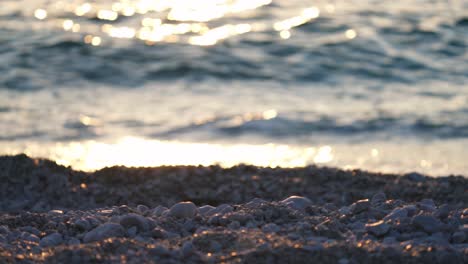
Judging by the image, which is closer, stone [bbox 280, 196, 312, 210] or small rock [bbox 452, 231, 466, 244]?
small rock [bbox 452, 231, 466, 244]

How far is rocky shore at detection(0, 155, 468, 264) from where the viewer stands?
3.21 m

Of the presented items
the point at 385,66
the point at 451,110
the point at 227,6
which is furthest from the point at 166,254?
the point at 227,6

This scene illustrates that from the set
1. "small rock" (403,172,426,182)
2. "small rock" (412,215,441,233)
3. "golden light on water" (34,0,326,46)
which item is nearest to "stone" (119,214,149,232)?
"small rock" (412,215,441,233)

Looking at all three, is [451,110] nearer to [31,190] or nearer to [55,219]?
[31,190]

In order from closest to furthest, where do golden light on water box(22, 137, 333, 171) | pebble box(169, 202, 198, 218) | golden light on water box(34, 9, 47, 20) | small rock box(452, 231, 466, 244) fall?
1. small rock box(452, 231, 466, 244)
2. pebble box(169, 202, 198, 218)
3. golden light on water box(22, 137, 333, 171)
4. golden light on water box(34, 9, 47, 20)

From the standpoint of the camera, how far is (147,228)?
3602mm

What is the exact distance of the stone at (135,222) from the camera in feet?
11.8

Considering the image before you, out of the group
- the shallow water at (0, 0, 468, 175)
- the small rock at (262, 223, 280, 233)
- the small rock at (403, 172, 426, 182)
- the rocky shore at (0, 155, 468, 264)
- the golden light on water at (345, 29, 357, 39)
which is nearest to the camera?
the rocky shore at (0, 155, 468, 264)

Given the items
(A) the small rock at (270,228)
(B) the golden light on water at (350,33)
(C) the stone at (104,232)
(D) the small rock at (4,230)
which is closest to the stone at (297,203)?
(A) the small rock at (270,228)

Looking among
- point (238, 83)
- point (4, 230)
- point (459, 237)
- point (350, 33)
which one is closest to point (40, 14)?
point (238, 83)

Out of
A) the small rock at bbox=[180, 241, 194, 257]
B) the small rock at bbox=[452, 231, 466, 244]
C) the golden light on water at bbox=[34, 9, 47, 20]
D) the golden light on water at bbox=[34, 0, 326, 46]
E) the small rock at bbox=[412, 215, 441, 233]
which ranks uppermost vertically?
the golden light on water at bbox=[34, 9, 47, 20]

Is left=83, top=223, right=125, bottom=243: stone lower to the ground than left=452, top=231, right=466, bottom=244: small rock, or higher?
higher

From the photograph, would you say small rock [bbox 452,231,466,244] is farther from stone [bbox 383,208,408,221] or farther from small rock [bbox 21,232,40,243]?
small rock [bbox 21,232,40,243]

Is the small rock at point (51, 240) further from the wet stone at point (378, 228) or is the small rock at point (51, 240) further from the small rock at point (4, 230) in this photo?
the wet stone at point (378, 228)
